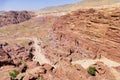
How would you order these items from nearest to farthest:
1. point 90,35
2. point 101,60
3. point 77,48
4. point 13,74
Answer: point 13,74
point 101,60
point 90,35
point 77,48

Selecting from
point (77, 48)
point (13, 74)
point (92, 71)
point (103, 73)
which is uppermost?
point (13, 74)

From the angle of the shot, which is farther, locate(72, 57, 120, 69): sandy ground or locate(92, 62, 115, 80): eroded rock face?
locate(72, 57, 120, 69): sandy ground

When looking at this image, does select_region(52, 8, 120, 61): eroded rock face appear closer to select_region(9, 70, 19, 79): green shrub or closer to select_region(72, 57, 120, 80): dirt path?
select_region(72, 57, 120, 80): dirt path

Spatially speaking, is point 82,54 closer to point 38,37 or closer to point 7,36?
point 38,37

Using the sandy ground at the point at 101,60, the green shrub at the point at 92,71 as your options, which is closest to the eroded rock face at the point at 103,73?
the green shrub at the point at 92,71

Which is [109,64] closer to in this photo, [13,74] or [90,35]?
[90,35]

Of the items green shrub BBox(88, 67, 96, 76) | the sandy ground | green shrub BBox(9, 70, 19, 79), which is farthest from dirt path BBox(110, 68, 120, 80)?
green shrub BBox(9, 70, 19, 79)

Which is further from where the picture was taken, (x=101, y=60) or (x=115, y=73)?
(x=101, y=60)

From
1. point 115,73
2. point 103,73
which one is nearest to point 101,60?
point 115,73

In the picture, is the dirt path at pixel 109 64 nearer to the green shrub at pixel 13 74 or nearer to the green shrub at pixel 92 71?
the green shrub at pixel 92 71

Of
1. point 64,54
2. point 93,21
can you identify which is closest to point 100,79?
point 93,21

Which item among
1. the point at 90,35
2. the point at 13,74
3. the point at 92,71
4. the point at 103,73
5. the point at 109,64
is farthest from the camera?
the point at 90,35
